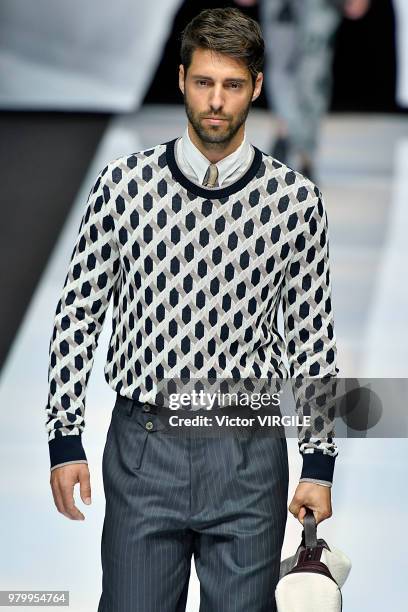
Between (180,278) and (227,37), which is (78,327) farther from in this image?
(227,37)

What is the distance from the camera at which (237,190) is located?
2438mm

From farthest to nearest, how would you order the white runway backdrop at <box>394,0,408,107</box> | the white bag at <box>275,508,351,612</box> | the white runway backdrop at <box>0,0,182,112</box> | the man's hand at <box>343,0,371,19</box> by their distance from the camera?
the white runway backdrop at <box>394,0,408,107</box> → the white runway backdrop at <box>0,0,182,112</box> → the man's hand at <box>343,0,371,19</box> → the white bag at <box>275,508,351,612</box>

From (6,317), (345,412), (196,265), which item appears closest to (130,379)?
(196,265)

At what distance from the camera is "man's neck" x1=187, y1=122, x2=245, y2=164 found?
7.91 ft

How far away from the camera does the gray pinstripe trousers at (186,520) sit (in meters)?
2.39

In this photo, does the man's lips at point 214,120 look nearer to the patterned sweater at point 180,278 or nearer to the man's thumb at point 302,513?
the patterned sweater at point 180,278

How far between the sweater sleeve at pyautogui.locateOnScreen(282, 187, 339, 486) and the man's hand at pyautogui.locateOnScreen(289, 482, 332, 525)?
13 mm

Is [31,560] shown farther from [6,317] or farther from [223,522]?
[6,317]

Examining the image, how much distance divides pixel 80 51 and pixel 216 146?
681cm

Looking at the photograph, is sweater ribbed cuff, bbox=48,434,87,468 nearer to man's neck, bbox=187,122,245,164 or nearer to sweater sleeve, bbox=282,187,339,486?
sweater sleeve, bbox=282,187,339,486

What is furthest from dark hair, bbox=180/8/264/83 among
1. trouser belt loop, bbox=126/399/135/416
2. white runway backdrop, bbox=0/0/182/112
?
white runway backdrop, bbox=0/0/182/112

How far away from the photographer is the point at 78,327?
2.45 m

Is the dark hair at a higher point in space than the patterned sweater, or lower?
higher

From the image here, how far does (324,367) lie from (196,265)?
0.27 meters
